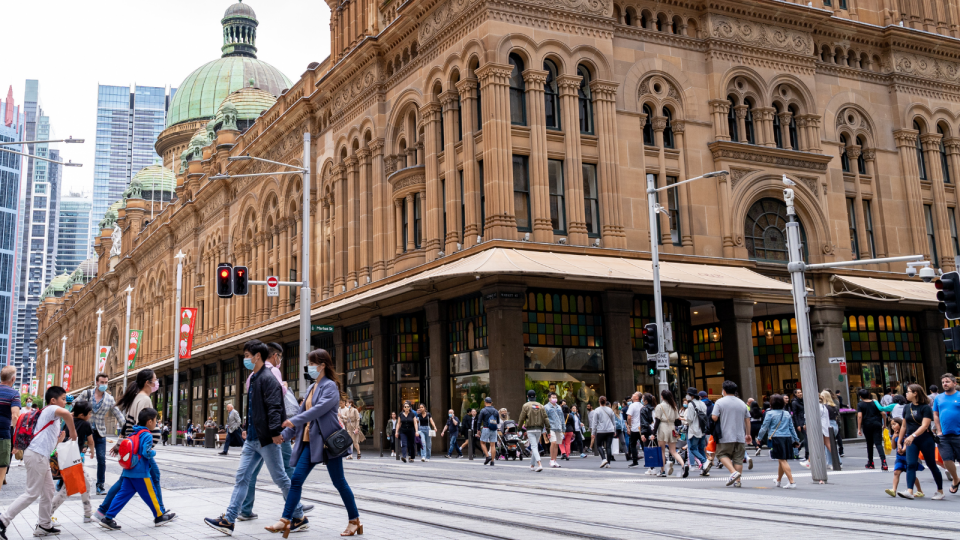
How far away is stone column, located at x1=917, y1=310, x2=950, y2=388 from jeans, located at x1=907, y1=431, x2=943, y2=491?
26255 mm

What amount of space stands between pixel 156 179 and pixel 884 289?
257ft

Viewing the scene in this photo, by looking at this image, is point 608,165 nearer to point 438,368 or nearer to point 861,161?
point 438,368

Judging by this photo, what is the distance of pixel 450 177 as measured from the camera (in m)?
30.8

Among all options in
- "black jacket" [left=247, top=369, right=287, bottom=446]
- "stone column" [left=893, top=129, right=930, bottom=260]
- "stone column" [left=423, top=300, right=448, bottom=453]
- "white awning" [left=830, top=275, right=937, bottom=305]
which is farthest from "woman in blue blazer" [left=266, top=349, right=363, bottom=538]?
"stone column" [left=893, top=129, right=930, bottom=260]

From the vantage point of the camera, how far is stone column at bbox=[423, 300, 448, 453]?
30.3 m

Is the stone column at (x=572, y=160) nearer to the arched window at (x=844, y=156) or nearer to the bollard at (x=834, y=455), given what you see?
the bollard at (x=834, y=455)

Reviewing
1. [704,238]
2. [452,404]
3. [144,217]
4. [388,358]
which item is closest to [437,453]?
[452,404]

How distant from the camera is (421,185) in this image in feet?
108

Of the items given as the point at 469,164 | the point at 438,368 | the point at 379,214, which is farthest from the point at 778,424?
the point at 379,214

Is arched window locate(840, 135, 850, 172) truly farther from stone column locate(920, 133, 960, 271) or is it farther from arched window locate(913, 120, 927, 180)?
stone column locate(920, 133, 960, 271)

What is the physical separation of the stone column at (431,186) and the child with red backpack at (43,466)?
68.7 ft

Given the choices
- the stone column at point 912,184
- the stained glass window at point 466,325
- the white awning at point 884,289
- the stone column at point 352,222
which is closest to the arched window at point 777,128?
the white awning at point 884,289

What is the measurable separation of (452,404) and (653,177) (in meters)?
11.0

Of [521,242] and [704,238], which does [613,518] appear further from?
[704,238]
